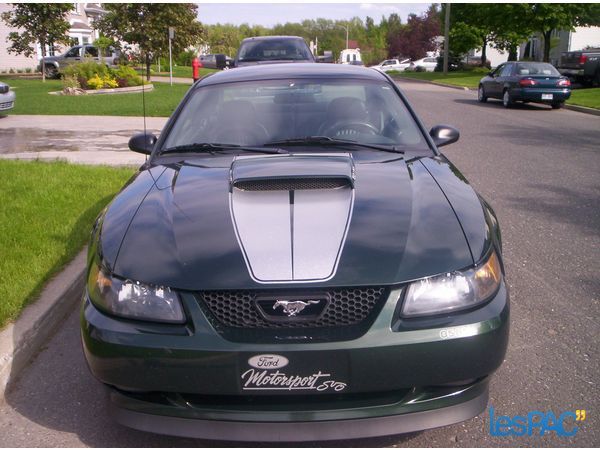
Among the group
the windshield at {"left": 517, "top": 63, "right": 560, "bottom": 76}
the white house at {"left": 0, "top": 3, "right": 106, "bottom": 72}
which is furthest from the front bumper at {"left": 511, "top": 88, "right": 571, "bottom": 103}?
the white house at {"left": 0, "top": 3, "right": 106, "bottom": 72}

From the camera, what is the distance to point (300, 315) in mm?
2498

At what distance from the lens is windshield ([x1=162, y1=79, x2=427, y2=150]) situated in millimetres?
4105

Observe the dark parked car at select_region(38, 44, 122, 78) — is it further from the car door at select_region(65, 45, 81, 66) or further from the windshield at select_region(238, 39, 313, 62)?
the windshield at select_region(238, 39, 313, 62)

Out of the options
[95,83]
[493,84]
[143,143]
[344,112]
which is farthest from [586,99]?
[143,143]

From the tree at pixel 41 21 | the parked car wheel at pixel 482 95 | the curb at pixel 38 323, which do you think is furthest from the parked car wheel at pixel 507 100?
the tree at pixel 41 21

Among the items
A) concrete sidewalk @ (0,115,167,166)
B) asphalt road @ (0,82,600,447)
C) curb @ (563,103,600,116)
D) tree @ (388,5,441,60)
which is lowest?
asphalt road @ (0,82,600,447)

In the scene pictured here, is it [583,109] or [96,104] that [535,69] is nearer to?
[583,109]

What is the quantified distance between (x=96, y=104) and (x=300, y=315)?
1818cm

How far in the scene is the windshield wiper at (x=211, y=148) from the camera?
386cm

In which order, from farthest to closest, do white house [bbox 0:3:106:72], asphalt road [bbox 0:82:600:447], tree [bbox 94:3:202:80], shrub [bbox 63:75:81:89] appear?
white house [bbox 0:3:106:72] < tree [bbox 94:3:202:80] < shrub [bbox 63:75:81:89] < asphalt road [bbox 0:82:600:447]

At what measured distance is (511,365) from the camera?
358cm

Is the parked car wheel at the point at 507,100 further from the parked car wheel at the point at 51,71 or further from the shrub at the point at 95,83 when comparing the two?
the parked car wheel at the point at 51,71

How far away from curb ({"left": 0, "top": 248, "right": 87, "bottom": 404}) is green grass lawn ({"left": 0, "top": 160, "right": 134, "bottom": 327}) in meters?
0.07

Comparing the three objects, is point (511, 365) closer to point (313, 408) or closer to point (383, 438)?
point (383, 438)
